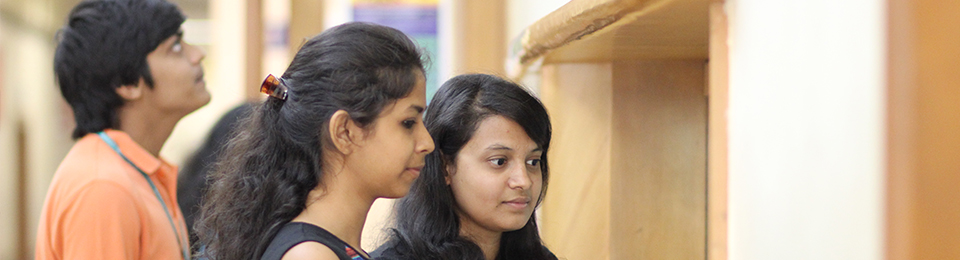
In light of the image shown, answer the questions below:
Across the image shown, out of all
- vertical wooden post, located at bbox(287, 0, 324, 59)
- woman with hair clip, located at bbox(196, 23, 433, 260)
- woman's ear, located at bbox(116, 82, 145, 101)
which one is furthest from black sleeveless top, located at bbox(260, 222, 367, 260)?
vertical wooden post, located at bbox(287, 0, 324, 59)

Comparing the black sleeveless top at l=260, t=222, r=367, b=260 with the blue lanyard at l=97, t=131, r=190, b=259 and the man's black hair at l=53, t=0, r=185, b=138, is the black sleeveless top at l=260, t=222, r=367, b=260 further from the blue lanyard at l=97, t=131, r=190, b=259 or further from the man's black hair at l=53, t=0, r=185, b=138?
the man's black hair at l=53, t=0, r=185, b=138

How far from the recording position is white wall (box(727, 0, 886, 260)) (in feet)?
1.98

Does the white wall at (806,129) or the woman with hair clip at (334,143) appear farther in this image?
the woman with hair clip at (334,143)

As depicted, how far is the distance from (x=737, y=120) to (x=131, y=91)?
49.7 inches

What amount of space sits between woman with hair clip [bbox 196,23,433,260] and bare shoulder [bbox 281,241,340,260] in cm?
2

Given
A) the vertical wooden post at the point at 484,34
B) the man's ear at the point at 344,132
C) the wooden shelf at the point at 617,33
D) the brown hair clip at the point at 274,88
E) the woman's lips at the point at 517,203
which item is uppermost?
the vertical wooden post at the point at 484,34

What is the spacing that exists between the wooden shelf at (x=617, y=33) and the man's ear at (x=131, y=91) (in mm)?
782

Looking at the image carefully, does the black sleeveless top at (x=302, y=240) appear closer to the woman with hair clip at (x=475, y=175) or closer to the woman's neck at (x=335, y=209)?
the woman's neck at (x=335, y=209)

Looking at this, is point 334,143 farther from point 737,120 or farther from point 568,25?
point 737,120

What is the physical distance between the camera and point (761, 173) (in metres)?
0.80

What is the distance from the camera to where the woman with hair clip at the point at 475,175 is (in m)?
1.40

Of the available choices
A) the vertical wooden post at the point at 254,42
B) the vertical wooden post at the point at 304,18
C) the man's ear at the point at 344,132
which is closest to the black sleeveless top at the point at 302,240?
the man's ear at the point at 344,132

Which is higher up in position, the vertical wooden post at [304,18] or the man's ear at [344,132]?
the vertical wooden post at [304,18]

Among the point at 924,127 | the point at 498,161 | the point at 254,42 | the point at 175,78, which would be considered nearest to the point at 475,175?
the point at 498,161
